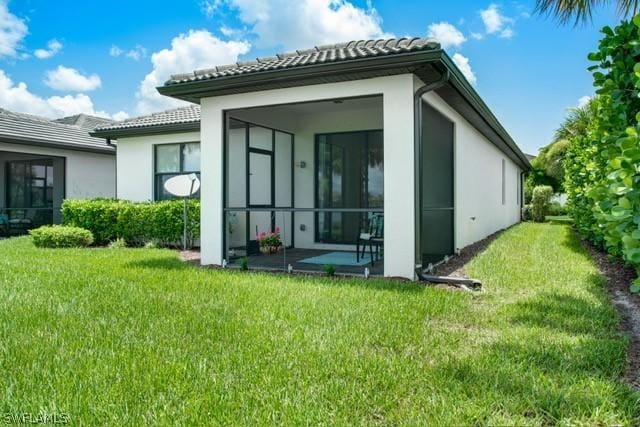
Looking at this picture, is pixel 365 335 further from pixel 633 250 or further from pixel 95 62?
pixel 95 62

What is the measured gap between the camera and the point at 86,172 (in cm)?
1503

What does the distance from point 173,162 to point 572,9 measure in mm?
9394

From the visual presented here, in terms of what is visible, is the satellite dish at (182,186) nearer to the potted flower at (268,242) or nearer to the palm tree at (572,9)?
the potted flower at (268,242)

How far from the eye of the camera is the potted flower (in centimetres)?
976

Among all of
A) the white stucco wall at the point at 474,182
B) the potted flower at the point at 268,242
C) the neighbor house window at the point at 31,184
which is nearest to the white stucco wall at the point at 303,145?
the potted flower at the point at 268,242

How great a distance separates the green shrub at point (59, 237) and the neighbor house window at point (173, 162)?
2.25m

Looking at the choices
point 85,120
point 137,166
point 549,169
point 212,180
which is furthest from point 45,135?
point 549,169

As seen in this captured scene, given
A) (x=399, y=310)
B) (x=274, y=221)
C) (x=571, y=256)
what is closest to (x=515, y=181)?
(x=571, y=256)

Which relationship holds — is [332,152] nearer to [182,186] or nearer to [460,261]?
[182,186]

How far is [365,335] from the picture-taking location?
384 centimetres

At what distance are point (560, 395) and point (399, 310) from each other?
2.06 meters

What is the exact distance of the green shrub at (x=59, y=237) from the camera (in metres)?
10.2

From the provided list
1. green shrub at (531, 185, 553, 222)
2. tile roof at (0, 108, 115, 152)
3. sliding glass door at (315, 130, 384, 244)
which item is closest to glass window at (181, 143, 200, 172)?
sliding glass door at (315, 130, 384, 244)

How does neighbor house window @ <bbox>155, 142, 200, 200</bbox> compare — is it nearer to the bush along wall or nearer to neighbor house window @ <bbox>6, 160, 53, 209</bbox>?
neighbor house window @ <bbox>6, 160, 53, 209</bbox>
